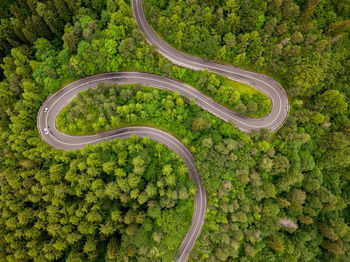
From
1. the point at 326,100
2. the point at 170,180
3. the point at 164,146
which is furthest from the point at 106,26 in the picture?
the point at 326,100

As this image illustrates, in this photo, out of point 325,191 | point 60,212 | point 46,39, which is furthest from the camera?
point 46,39

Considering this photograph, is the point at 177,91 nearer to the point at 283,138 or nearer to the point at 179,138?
the point at 179,138

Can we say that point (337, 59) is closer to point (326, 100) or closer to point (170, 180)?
point (326, 100)

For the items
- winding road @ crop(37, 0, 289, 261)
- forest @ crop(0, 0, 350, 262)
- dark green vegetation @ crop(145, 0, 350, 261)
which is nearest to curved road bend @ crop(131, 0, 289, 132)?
winding road @ crop(37, 0, 289, 261)

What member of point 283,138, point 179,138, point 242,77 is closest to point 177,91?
point 179,138

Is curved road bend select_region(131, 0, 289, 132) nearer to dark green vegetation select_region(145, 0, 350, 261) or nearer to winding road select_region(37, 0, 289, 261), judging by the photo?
winding road select_region(37, 0, 289, 261)

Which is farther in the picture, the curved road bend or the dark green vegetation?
the curved road bend

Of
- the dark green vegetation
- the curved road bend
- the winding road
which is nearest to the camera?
the dark green vegetation
